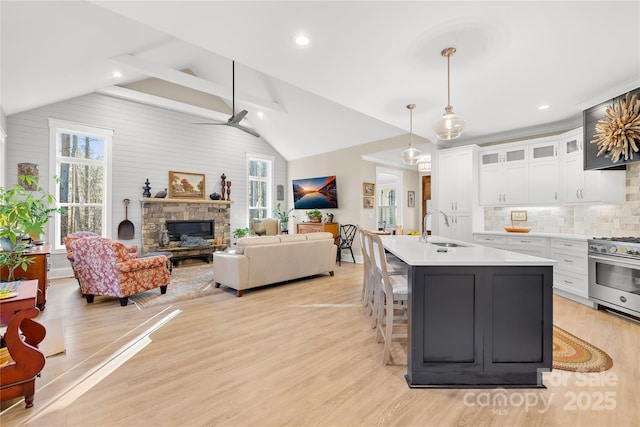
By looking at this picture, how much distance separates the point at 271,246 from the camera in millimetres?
4586

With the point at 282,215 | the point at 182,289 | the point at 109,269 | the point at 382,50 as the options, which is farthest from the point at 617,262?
the point at 282,215

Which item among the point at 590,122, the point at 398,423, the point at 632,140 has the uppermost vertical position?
the point at 590,122

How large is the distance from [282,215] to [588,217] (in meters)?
6.71

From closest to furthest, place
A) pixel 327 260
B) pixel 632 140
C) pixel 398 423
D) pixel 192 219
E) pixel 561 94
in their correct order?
pixel 398 423
pixel 632 140
pixel 561 94
pixel 327 260
pixel 192 219

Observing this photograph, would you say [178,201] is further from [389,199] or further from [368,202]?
[389,199]

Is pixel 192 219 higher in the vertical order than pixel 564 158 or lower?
lower

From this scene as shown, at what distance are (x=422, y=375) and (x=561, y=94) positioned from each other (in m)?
3.85

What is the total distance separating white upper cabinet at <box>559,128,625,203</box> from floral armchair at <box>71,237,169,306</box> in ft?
20.0

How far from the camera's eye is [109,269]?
3742 millimetres

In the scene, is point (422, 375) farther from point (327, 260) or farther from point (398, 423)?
point (327, 260)

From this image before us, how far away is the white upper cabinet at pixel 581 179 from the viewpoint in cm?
390

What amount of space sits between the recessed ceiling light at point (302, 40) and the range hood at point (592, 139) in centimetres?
377

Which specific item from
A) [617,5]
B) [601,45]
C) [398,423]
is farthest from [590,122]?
[398,423]

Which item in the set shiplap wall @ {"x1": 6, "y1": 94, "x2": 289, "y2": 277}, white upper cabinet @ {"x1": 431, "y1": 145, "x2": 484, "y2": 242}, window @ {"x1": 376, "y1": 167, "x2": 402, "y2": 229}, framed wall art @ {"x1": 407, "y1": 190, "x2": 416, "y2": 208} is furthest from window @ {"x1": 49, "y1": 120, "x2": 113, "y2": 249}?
framed wall art @ {"x1": 407, "y1": 190, "x2": 416, "y2": 208}
